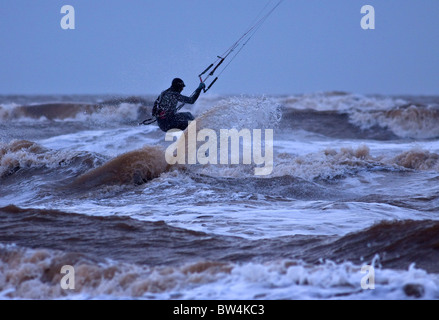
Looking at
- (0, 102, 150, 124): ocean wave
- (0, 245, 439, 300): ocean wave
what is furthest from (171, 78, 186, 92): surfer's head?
(0, 102, 150, 124): ocean wave

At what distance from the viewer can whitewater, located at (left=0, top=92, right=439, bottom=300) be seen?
20.0ft

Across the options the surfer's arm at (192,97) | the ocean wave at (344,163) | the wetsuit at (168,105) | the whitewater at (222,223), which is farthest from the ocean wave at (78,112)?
the surfer's arm at (192,97)

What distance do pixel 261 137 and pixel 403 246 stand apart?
38.7 feet

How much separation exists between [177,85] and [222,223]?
14.5 ft

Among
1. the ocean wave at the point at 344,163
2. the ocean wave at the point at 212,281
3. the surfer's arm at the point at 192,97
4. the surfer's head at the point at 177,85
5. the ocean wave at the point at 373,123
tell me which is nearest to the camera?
the ocean wave at the point at 212,281

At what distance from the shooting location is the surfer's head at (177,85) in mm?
12266

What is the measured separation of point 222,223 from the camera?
8.64 metres

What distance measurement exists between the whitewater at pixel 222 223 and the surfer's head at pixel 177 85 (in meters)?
1.73

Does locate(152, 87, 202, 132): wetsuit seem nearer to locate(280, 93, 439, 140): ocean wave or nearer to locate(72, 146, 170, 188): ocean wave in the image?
locate(72, 146, 170, 188): ocean wave

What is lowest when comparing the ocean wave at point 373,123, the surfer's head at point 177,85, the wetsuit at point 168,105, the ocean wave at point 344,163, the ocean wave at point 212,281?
the ocean wave at point 212,281

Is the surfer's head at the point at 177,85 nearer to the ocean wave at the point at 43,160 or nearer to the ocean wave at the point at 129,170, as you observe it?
the ocean wave at the point at 129,170
